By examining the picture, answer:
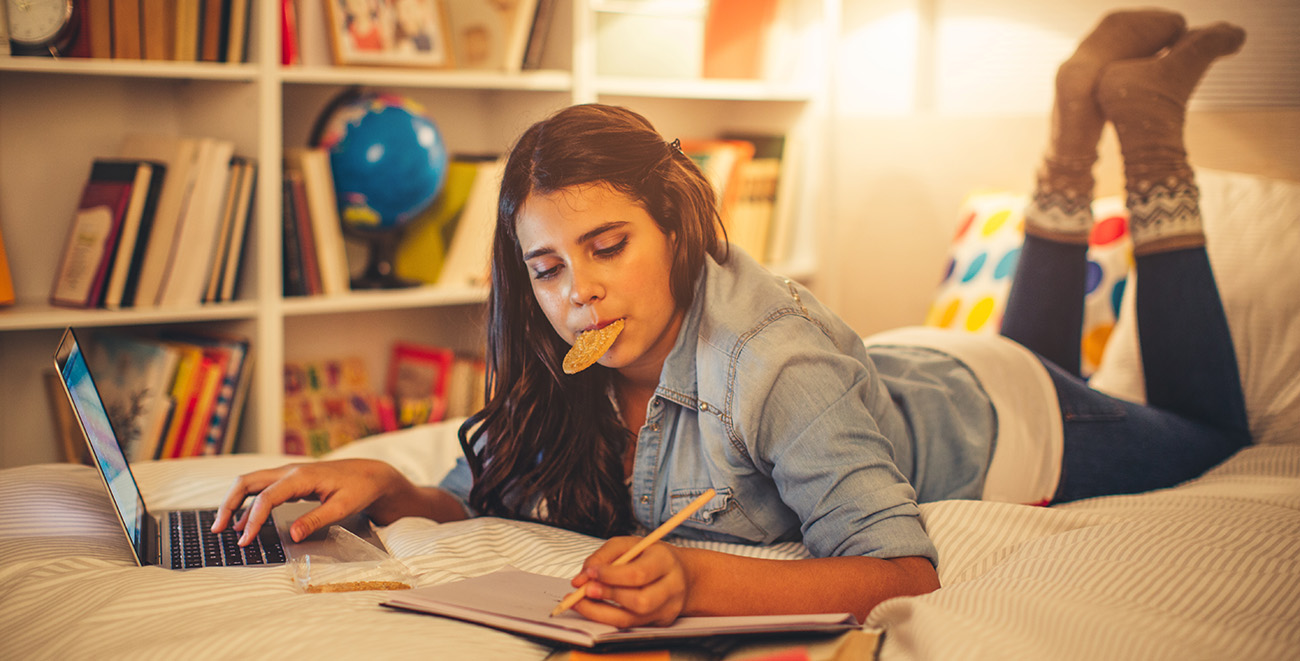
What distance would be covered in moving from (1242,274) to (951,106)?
1060 millimetres

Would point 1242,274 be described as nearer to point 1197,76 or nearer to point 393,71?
point 1197,76

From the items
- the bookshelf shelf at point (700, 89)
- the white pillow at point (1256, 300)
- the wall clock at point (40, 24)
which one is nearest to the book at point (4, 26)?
the wall clock at point (40, 24)

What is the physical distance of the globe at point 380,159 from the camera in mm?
1843

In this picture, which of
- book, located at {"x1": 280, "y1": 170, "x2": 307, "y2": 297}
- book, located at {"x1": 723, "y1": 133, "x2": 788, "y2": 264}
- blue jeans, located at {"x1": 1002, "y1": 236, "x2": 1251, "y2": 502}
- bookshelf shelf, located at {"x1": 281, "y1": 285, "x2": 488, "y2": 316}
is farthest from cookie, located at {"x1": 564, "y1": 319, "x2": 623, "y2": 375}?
book, located at {"x1": 723, "y1": 133, "x2": 788, "y2": 264}

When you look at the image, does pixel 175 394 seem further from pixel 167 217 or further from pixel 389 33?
pixel 389 33

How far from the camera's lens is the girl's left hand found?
2.26ft

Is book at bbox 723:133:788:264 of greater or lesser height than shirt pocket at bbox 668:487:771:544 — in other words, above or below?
above

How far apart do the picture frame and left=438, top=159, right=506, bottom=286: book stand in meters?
0.24

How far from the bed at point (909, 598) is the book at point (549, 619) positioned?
0.02 metres

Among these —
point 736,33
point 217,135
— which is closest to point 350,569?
point 217,135

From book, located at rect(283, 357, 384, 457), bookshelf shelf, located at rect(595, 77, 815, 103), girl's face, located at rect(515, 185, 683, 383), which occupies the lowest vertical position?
book, located at rect(283, 357, 384, 457)

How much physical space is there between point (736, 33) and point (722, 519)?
1.64 meters

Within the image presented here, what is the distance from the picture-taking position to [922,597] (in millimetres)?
779

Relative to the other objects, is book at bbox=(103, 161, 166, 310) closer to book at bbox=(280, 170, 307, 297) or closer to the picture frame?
book at bbox=(280, 170, 307, 297)
